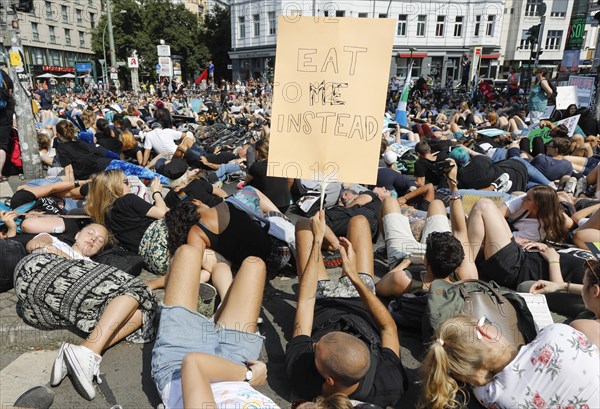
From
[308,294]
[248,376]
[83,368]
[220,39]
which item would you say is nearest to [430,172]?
→ [308,294]

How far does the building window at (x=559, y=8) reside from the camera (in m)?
44.6

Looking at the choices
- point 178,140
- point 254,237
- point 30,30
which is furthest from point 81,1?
point 254,237

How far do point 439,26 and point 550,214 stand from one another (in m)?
37.6

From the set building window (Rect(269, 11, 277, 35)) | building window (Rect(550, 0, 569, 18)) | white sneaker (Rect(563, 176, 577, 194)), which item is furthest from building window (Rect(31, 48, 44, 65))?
building window (Rect(550, 0, 569, 18))

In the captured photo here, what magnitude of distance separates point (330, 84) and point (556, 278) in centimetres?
243

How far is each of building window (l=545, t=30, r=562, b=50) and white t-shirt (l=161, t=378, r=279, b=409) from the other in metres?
56.0

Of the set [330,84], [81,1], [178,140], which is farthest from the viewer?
[81,1]

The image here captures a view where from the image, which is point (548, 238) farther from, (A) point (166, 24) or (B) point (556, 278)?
(A) point (166, 24)

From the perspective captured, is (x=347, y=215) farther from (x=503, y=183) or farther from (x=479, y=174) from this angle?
(x=503, y=183)

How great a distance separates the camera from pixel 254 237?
3924 mm

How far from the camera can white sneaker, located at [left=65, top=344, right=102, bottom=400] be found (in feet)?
8.54

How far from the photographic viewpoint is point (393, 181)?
6.30m

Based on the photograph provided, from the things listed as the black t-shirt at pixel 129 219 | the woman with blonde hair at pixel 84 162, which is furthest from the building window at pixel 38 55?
the black t-shirt at pixel 129 219

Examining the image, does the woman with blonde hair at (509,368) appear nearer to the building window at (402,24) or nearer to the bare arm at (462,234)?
the bare arm at (462,234)
